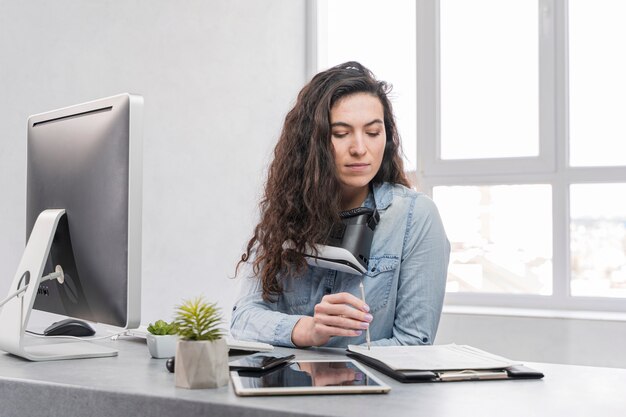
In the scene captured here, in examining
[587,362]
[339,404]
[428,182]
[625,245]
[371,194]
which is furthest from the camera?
[428,182]

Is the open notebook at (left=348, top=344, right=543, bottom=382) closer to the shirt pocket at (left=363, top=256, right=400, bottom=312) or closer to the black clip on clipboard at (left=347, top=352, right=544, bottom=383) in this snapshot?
the black clip on clipboard at (left=347, top=352, right=544, bottom=383)

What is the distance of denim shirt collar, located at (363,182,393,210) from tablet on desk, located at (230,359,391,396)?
2.32 feet

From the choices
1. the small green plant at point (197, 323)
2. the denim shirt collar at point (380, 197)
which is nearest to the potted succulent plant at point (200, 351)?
the small green plant at point (197, 323)

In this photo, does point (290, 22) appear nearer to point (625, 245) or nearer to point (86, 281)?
point (625, 245)

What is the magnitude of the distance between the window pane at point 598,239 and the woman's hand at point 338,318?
2.32 metres

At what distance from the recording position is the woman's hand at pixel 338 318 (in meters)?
1.37

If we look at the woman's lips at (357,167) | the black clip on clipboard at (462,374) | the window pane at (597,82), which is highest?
the window pane at (597,82)

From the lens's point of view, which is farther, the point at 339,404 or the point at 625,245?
the point at 625,245

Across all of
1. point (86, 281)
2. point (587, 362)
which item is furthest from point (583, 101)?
point (86, 281)

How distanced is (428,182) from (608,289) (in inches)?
38.9

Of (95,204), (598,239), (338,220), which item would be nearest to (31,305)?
(95,204)

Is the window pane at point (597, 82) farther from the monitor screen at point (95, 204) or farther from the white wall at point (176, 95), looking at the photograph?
the monitor screen at point (95, 204)

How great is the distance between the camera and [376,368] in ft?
3.96

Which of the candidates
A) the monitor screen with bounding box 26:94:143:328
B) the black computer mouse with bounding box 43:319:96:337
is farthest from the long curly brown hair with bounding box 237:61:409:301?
the monitor screen with bounding box 26:94:143:328
